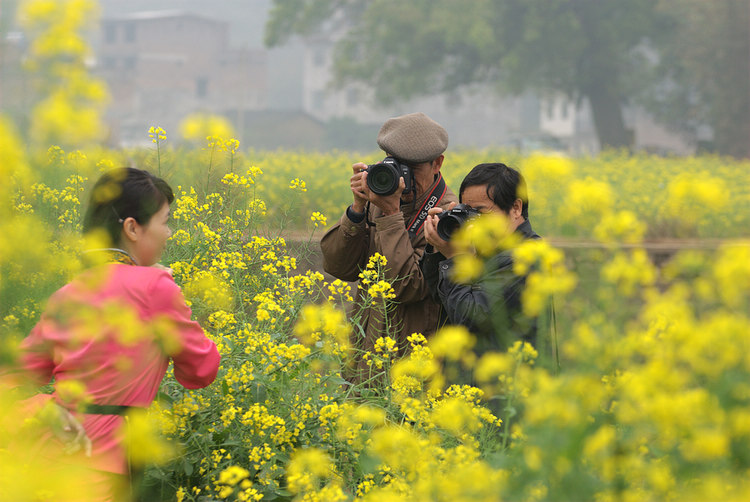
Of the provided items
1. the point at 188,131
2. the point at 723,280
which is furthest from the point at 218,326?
the point at 723,280

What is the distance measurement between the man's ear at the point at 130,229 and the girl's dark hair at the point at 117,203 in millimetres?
10

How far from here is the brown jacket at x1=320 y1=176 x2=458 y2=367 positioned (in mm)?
2648

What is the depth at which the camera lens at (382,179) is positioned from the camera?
2.69 meters

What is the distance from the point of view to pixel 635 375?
1369 mm

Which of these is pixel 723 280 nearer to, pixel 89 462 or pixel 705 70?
pixel 89 462

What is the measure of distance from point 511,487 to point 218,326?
145 cm

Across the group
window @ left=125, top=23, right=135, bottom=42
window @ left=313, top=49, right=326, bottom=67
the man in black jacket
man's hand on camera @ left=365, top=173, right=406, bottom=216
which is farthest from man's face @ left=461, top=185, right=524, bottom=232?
window @ left=125, top=23, right=135, bottom=42

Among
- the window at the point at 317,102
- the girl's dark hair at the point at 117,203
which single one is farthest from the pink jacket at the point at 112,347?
the window at the point at 317,102

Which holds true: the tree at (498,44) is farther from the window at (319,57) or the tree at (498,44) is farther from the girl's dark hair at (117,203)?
the window at (319,57)

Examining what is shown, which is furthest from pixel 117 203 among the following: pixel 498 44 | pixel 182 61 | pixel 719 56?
pixel 182 61

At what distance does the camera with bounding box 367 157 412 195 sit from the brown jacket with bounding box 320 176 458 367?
93mm

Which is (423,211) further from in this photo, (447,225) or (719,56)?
(719,56)

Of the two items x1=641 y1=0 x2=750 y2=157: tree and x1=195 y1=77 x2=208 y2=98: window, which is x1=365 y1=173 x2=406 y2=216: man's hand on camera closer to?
x1=641 y1=0 x2=750 y2=157: tree

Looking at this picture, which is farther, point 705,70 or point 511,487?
point 705,70
